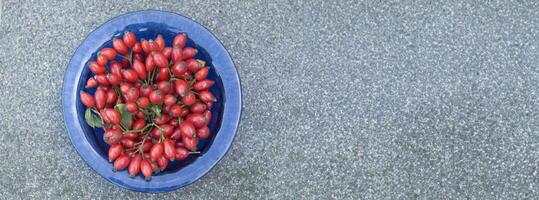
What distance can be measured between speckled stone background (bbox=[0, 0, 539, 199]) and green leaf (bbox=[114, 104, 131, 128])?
1.04 ft

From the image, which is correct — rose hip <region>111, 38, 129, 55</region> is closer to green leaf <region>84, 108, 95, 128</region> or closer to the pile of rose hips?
the pile of rose hips

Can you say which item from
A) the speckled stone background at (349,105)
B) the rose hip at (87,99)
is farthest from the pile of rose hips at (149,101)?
the speckled stone background at (349,105)

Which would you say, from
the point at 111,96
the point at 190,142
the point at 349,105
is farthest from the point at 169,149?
the point at 349,105

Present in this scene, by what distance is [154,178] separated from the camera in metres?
1.10

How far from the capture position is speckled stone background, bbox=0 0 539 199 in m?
1.30

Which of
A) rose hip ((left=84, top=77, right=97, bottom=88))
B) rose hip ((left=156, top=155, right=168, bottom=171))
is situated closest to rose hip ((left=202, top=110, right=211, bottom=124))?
rose hip ((left=156, top=155, right=168, bottom=171))

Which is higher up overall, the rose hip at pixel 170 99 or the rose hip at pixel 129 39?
the rose hip at pixel 129 39

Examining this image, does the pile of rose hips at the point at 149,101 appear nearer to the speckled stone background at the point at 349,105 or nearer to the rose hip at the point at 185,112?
the rose hip at the point at 185,112

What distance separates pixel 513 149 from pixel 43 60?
1084mm

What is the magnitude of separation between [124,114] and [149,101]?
6cm

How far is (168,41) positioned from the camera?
111cm

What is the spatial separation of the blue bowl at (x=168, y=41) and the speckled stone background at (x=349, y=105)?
0.20m

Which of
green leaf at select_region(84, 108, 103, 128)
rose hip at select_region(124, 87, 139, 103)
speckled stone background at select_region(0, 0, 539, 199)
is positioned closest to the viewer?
rose hip at select_region(124, 87, 139, 103)

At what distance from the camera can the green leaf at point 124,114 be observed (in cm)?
101
